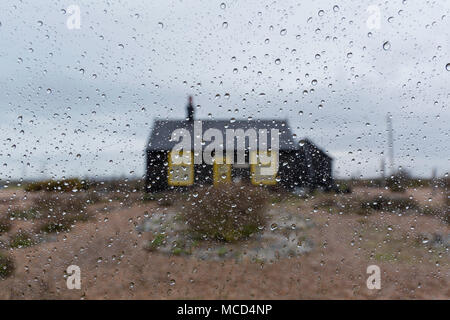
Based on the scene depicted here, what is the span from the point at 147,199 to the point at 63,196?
58 centimetres

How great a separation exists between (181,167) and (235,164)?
368mm

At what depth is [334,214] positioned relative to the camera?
7.95ft

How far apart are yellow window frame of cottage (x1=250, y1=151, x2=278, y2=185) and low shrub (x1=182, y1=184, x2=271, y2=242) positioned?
70 millimetres

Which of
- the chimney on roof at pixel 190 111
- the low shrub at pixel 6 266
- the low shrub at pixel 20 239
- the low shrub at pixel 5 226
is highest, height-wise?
the chimney on roof at pixel 190 111

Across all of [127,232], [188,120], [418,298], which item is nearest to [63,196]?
[127,232]

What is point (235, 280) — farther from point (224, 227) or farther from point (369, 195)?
point (369, 195)

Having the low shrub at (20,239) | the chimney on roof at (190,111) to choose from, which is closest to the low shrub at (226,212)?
the chimney on roof at (190,111)

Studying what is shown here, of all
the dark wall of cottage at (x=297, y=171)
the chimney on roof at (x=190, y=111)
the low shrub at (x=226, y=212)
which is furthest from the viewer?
the low shrub at (x=226, y=212)

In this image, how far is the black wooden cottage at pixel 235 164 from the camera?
2213 mm

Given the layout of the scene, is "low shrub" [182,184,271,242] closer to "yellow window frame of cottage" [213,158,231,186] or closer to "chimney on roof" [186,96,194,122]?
"yellow window frame of cottage" [213,158,231,186]

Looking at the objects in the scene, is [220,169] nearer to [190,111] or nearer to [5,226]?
[190,111]

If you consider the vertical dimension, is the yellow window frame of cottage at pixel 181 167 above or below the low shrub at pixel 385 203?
above

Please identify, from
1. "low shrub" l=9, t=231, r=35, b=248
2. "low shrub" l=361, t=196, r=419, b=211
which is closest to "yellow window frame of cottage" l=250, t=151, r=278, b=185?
"low shrub" l=361, t=196, r=419, b=211

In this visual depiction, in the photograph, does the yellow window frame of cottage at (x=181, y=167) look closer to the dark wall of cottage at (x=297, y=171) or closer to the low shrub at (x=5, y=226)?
the dark wall of cottage at (x=297, y=171)
